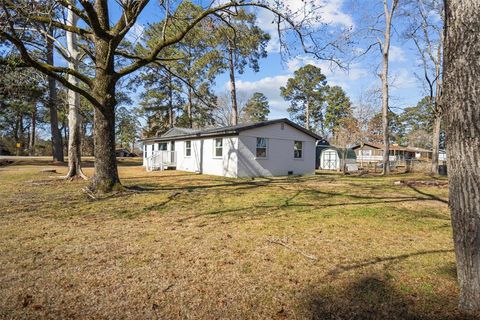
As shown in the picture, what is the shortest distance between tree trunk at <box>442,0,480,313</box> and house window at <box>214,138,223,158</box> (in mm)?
14512

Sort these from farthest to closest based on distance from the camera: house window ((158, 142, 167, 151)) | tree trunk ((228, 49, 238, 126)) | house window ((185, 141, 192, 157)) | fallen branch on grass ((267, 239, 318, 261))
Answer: tree trunk ((228, 49, 238, 126)), house window ((158, 142, 167, 151)), house window ((185, 141, 192, 157)), fallen branch on grass ((267, 239, 318, 261))

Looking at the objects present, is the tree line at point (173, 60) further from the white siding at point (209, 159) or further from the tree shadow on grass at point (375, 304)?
the white siding at point (209, 159)

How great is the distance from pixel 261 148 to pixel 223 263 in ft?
43.5

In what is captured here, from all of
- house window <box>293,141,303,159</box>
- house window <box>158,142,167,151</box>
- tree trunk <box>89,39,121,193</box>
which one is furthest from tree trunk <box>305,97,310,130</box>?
tree trunk <box>89,39,121,193</box>

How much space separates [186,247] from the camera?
14.0ft

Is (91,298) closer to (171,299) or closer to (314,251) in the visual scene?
(171,299)

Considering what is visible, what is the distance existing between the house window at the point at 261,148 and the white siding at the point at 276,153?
0.66 ft

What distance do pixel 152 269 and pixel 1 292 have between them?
4.71 ft

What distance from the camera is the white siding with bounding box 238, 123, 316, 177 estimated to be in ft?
52.3

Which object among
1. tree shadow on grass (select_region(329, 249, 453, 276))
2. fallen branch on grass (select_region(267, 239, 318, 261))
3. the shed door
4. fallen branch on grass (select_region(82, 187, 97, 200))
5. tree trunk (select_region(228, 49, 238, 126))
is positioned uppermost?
tree trunk (select_region(228, 49, 238, 126))

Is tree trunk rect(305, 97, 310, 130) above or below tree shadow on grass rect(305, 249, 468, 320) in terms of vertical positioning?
above

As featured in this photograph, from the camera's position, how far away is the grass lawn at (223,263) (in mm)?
2682

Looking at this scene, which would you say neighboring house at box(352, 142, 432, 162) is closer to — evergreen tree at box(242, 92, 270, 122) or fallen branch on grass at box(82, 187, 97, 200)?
evergreen tree at box(242, 92, 270, 122)

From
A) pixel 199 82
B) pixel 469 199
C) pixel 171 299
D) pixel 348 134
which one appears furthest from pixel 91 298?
pixel 348 134
